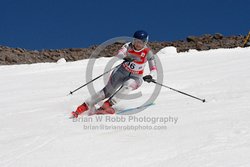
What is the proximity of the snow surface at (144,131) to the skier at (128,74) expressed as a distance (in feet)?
1.85

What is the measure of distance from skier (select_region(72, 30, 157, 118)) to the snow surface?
1.85 feet

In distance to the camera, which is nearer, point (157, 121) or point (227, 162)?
point (227, 162)

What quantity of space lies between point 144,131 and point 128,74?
2592 mm

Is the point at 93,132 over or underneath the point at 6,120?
underneath

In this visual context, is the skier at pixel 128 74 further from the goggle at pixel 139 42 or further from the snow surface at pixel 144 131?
the snow surface at pixel 144 131

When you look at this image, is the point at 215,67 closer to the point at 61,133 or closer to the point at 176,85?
the point at 176,85

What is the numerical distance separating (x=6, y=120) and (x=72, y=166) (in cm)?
373

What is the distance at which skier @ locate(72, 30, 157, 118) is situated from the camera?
26.3 ft

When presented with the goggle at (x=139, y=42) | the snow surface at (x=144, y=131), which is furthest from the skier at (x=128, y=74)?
the snow surface at (x=144, y=131)

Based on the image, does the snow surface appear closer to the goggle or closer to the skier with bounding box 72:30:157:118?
the skier with bounding box 72:30:157:118

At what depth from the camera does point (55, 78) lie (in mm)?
15016

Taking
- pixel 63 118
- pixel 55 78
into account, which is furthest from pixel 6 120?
pixel 55 78

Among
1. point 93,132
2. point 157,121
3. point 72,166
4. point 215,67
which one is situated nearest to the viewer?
point 72,166

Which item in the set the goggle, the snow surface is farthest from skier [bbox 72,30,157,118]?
the snow surface
